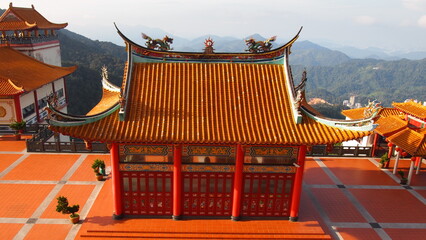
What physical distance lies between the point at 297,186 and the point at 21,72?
94.6 feet

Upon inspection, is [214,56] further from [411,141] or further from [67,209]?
[411,141]

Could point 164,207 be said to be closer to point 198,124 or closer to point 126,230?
point 126,230

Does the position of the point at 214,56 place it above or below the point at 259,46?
below

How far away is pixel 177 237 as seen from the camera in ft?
45.8

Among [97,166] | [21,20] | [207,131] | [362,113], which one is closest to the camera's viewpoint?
[207,131]

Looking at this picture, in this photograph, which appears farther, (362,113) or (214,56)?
(362,113)

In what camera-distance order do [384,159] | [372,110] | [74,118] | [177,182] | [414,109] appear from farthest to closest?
1. [414,109]
2. [384,159]
3. [177,182]
4. [372,110]
5. [74,118]

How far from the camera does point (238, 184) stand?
14.2m

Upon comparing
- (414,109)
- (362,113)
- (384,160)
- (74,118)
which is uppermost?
(74,118)

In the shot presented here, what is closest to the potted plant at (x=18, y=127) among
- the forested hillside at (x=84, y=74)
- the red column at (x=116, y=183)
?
the red column at (x=116, y=183)

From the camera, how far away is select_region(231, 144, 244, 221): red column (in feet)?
44.9

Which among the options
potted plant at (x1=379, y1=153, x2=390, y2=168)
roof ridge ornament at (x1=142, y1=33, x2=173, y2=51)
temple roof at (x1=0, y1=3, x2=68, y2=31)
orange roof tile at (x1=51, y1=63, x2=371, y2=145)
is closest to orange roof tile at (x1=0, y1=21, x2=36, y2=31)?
temple roof at (x1=0, y1=3, x2=68, y2=31)

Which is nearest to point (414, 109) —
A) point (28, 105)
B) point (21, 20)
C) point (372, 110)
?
point (372, 110)

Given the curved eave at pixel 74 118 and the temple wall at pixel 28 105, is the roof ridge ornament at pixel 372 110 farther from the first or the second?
the temple wall at pixel 28 105
